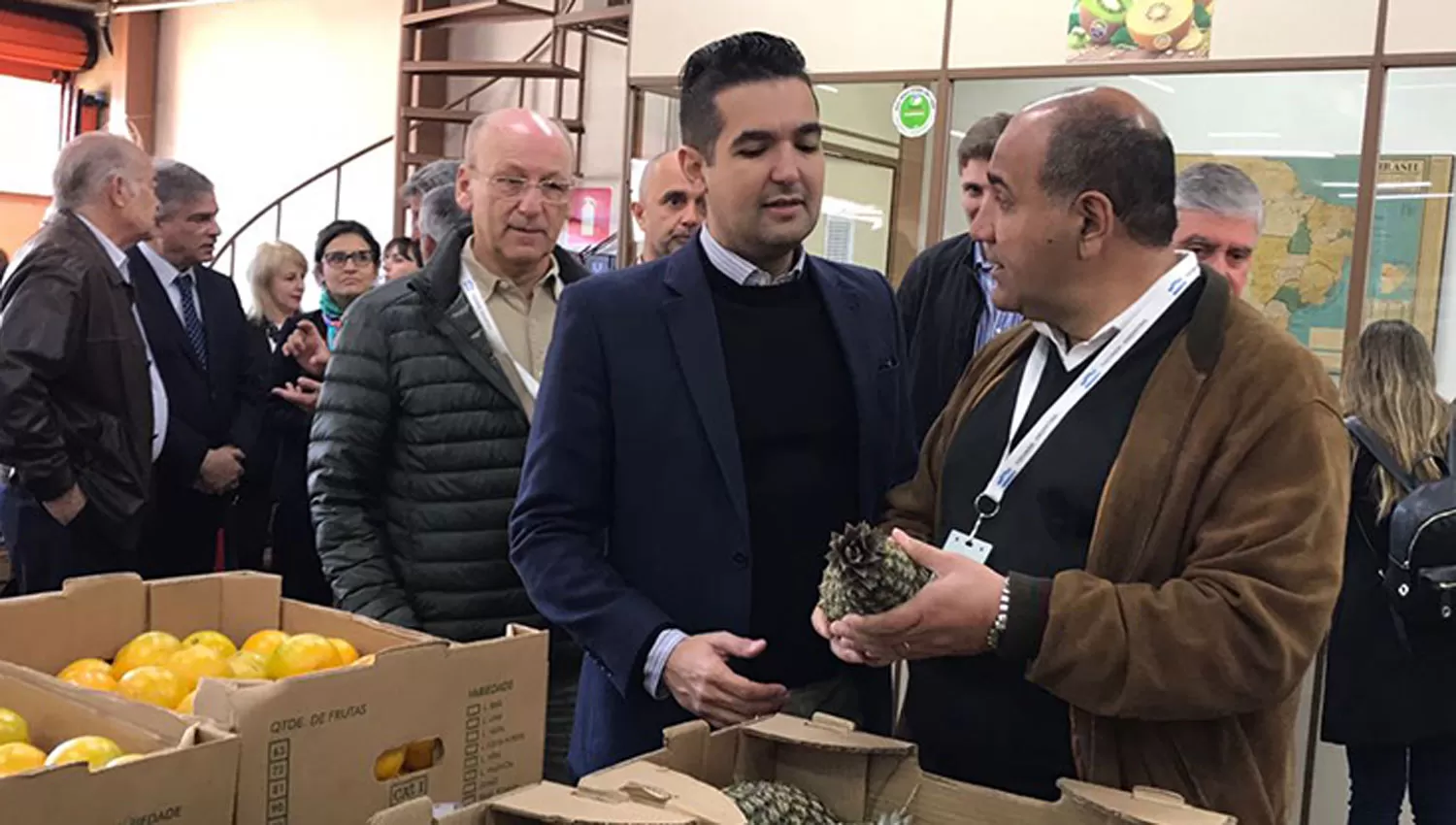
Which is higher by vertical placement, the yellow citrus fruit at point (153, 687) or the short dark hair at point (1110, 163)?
the short dark hair at point (1110, 163)

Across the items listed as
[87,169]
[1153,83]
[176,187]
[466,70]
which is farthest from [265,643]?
[466,70]

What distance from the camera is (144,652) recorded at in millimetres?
1572

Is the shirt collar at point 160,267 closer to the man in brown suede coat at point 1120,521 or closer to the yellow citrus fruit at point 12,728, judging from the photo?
the yellow citrus fruit at point 12,728

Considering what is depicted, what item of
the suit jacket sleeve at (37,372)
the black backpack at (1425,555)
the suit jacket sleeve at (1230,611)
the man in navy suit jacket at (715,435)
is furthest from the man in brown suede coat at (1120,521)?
the suit jacket sleeve at (37,372)

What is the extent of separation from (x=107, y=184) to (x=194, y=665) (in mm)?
2165

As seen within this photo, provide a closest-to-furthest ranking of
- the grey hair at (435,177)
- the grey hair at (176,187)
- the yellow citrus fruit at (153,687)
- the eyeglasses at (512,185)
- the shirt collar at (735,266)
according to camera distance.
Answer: the yellow citrus fruit at (153,687) → the shirt collar at (735,266) → the eyeglasses at (512,185) → the grey hair at (435,177) → the grey hair at (176,187)

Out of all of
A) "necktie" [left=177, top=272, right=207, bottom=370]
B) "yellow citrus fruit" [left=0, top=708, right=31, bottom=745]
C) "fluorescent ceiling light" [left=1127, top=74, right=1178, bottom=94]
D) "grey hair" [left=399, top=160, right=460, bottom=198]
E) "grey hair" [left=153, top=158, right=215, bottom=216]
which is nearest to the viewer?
"yellow citrus fruit" [left=0, top=708, right=31, bottom=745]

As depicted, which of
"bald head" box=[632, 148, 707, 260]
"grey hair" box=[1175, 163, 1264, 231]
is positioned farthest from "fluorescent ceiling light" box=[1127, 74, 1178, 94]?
"bald head" box=[632, 148, 707, 260]

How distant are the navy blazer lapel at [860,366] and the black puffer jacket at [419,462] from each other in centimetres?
70

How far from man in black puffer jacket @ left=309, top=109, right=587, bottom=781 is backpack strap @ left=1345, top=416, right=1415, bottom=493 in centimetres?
204

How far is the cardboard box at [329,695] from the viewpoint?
1267 millimetres

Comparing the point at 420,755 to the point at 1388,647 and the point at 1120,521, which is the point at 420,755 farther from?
the point at 1388,647

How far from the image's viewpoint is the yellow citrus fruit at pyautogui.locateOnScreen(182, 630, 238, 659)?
1.59 meters

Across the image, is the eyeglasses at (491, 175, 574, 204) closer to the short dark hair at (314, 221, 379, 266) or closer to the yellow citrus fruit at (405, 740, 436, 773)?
the yellow citrus fruit at (405, 740, 436, 773)
